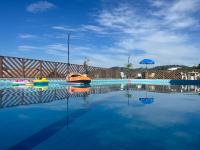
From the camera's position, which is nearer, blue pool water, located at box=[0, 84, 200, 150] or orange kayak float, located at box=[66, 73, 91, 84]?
blue pool water, located at box=[0, 84, 200, 150]

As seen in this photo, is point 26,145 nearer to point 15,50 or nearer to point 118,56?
point 15,50

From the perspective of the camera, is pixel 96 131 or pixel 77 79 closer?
pixel 96 131

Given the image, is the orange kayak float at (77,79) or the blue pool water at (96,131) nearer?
the blue pool water at (96,131)

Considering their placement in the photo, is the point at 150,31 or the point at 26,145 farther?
the point at 150,31

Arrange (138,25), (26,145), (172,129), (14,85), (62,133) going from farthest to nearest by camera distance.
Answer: (138,25) → (14,85) → (172,129) → (62,133) → (26,145)

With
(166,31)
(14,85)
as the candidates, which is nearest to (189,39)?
(166,31)

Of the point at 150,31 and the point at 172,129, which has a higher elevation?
the point at 150,31

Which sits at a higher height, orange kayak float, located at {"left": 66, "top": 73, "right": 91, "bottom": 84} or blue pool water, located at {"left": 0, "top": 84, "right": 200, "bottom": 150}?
orange kayak float, located at {"left": 66, "top": 73, "right": 91, "bottom": 84}

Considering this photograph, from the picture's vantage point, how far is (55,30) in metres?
16.9

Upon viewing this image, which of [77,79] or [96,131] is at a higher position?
[77,79]

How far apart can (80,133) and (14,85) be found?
370 inches

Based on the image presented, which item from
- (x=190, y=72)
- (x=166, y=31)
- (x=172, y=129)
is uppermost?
(x=166, y=31)

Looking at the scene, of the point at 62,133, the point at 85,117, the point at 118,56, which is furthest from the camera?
the point at 118,56

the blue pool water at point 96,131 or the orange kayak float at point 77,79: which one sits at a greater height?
the orange kayak float at point 77,79
